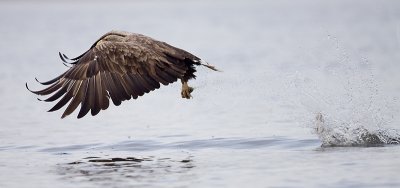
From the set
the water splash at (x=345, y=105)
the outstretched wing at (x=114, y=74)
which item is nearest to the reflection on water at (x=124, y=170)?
the outstretched wing at (x=114, y=74)

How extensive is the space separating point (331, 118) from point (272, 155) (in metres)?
1.54

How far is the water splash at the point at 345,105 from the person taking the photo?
1170 centimetres

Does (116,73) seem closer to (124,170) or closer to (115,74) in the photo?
(115,74)

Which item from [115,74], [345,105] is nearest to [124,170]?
[115,74]

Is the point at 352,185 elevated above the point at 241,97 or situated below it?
below

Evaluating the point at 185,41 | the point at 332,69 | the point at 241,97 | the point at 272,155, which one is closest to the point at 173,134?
the point at 272,155

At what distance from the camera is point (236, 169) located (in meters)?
10.3

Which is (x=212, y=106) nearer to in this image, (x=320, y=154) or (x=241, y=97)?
(x=241, y=97)

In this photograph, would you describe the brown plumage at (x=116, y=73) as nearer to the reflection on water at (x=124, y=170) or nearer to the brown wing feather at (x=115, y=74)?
the brown wing feather at (x=115, y=74)

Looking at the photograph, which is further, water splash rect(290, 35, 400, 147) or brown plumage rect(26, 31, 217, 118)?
water splash rect(290, 35, 400, 147)

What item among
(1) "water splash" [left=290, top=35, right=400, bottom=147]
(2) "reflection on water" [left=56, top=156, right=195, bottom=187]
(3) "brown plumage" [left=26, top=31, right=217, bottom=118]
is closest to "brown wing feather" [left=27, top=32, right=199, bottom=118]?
(3) "brown plumage" [left=26, top=31, right=217, bottom=118]

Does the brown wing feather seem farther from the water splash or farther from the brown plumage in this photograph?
the water splash

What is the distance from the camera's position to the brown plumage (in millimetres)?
10641

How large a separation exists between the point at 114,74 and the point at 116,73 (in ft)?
0.08
